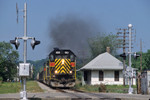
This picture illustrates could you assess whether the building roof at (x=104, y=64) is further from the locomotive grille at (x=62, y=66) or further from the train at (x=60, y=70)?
the locomotive grille at (x=62, y=66)

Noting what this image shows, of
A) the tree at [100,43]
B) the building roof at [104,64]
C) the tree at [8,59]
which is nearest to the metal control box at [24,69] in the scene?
the building roof at [104,64]

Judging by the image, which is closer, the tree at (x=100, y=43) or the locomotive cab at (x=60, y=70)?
the locomotive cab at (x=60, y=70)

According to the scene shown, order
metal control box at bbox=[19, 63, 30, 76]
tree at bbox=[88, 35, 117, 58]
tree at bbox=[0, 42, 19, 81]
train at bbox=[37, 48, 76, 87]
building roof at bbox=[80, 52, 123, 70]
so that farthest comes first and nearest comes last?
tree at bbox=[0, 42, 19, 81], tree at bbox=[88, 35, 117, 58], building roof at bbox=[80, 52, 123, 70], train at bbox=[37, 48, 76, 87], metal control box at bbox=[19, 63, 30, 76]

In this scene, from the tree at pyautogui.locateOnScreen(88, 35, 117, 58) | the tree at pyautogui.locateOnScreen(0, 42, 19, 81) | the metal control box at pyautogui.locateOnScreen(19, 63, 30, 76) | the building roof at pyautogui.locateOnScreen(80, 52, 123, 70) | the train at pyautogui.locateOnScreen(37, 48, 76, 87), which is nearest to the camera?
the metal control box at pyautogui.locateOnScreen(19, 63, 30, 76)

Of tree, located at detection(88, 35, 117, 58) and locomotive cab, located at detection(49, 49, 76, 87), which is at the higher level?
tree, located at detection(88, 35, 117, 58)

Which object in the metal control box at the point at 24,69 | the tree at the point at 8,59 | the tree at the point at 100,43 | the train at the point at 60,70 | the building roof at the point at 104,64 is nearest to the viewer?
the metal control box at the point at 24,69

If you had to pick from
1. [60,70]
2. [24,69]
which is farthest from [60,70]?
[24,69]

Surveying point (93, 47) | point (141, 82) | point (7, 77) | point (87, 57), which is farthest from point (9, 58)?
point (141, 82)

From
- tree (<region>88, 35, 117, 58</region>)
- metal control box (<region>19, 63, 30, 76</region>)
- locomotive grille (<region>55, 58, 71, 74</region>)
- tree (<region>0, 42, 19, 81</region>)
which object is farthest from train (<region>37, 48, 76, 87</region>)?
tree (<region>0, 42, 19, 81</region>)

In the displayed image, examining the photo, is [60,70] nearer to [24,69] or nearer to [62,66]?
[62,66]

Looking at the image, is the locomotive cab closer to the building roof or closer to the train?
the train

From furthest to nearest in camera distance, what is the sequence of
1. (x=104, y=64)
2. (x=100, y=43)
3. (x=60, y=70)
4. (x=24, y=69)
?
(x=100, y=43), (x=104, y=64), (x=60, y=70), (x=24, y=69)

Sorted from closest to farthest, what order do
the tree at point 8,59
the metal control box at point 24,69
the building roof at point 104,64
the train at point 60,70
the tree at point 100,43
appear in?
the metal control box at point 24,69, the train at point 60,70, the building roof at point 104,64, the tree at point 100,43, the tree at point 8,59

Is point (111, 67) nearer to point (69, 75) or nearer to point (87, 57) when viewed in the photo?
point (69, 75)
